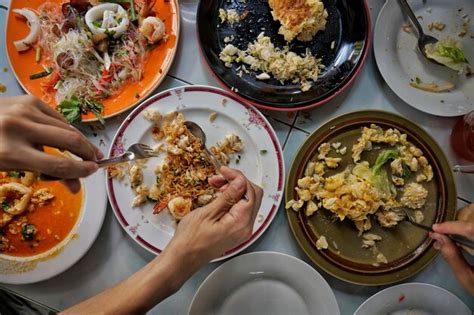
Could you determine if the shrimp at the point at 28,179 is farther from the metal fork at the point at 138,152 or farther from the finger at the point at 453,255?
the finger at the point at 453,255

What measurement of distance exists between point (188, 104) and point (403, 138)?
2.76 ft

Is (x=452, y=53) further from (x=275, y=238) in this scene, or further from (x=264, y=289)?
(x=264, y=289)

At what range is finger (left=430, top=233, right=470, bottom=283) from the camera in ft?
4.73

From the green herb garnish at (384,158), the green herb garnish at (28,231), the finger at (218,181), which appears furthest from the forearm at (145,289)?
the green herb garnish at (384,158)

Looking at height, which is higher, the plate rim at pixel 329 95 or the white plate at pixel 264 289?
the plate rim at pixel 329 95

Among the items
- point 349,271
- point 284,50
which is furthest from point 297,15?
point 349,271

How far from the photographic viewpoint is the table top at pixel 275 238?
1.70 meters

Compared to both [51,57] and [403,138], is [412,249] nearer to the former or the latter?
[403,138]

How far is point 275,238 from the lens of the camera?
170cm

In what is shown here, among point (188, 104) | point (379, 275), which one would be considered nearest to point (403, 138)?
point (379, 275)

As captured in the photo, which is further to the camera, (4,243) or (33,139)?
(4,243)

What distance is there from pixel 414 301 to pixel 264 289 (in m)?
0.58

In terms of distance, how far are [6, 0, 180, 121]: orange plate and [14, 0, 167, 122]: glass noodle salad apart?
2 centimetres

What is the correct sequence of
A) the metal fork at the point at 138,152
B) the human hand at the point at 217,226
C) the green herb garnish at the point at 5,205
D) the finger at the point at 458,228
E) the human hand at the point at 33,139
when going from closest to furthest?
the human hand at the point at 33,139, the human hand at the point at 217,226, the finger at the point at 458,228, the metal fork at the point at 138,152, the green herb garnish at the point at 5,205
